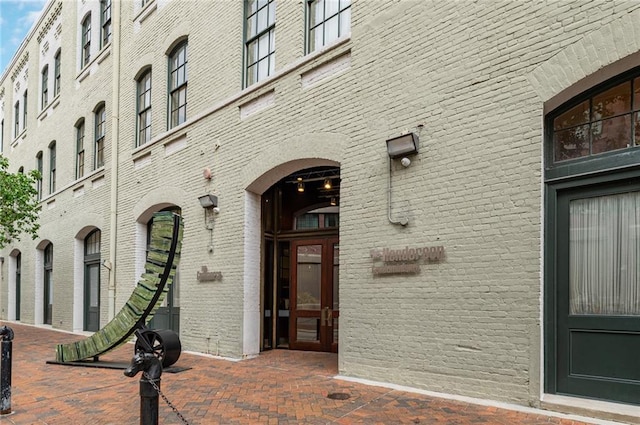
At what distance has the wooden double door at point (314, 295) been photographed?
9297mm

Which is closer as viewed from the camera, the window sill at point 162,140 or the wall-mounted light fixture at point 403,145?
the wall-mounted light fixture at point 403,145

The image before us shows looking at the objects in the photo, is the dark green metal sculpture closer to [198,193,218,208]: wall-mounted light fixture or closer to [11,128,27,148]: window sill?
[198,193,218,208]: wall-mounted light fixture

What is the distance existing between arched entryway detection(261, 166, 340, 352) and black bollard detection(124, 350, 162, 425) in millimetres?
5680

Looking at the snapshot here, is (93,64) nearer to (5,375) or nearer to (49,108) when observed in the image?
(49,108)

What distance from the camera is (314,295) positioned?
9.60 meters

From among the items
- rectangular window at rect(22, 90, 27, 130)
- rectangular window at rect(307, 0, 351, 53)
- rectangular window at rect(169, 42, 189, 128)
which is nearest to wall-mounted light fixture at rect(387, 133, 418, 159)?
rectangular window at rect(307, 0, 351, 53)

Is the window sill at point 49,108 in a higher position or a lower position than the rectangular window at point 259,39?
higher

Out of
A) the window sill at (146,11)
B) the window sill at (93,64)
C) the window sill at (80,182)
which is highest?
the window sill at (146,11)

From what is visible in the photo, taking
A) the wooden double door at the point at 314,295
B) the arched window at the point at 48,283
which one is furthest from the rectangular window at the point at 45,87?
the wooden double door at the point at 314,295

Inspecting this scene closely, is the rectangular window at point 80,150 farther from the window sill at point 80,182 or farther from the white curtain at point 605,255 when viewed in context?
the white curtain at point 605,255

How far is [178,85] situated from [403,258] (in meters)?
7.56

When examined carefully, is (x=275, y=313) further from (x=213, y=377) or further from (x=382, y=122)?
(x=382, y=122)

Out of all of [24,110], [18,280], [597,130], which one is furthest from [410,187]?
[24,110]

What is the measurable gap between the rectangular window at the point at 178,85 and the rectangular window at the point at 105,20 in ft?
14.7
